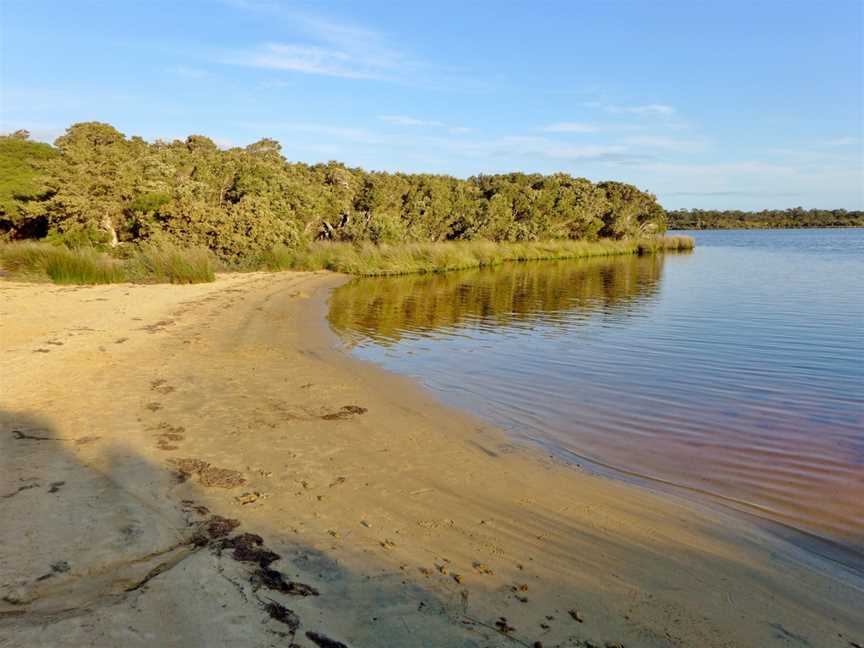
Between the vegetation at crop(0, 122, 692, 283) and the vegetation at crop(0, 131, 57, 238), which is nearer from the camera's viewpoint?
the vegetation at crop(0, 122, 692, 283)

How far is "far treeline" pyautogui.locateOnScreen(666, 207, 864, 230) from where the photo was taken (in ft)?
560

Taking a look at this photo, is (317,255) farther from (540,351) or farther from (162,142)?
(162,142)

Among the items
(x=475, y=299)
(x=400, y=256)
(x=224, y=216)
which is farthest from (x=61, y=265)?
(x=400, y=256)

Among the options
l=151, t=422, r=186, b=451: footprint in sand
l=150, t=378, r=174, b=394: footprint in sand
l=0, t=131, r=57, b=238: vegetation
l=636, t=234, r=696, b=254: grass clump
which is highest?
l=0, t=131, r=57, b=238: vegetation

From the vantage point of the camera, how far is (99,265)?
20.4 metres

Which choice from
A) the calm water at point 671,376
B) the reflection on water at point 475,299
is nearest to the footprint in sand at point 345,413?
the calm water at point 671,376

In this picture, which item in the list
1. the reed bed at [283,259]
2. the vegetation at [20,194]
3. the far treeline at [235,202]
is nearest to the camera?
the reed bed at [283,259]

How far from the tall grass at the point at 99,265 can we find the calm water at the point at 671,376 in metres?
5.75

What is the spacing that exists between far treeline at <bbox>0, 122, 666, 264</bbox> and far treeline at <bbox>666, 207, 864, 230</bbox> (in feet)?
419

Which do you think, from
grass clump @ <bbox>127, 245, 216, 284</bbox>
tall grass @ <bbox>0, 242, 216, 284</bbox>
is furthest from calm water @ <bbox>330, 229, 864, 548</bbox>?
tall grass @ <bbox>0, 242, 216, 284</bbox>

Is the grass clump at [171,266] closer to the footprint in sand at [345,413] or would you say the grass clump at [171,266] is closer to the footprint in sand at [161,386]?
the footprint in sand at [161,386]

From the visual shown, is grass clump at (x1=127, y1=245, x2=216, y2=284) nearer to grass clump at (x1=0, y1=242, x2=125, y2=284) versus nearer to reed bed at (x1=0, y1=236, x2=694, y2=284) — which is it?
reed bed at (x1=0, y1=236, x2=694, y2=284)

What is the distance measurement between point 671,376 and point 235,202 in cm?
2665

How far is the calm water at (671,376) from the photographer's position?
6344 millimetres
